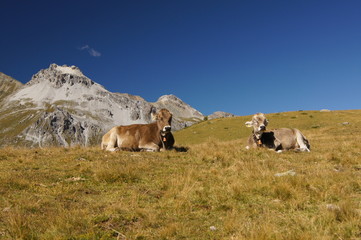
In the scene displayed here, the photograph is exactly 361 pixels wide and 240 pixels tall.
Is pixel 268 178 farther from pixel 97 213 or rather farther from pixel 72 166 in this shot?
pixel 72 166

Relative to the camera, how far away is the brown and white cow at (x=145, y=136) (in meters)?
15.9

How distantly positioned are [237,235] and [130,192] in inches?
147

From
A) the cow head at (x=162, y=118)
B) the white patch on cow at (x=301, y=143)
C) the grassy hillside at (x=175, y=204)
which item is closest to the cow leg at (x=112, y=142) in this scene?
the cow head at (x=162, y=118)

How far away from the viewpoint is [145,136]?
53.2ft

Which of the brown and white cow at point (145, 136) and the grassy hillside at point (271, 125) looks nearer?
the brown and white cow at point (145, 136)

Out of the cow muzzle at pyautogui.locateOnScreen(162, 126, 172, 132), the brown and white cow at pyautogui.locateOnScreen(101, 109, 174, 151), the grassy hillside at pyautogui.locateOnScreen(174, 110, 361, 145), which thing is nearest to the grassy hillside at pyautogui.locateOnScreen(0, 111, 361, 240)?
the cow muzzle at pyautogui.locateOnScreen(162, 126, 172, 132)

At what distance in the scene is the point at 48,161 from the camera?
12195 millimetres

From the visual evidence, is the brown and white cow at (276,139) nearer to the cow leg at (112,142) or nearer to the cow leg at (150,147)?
the cow leg at (150,147)

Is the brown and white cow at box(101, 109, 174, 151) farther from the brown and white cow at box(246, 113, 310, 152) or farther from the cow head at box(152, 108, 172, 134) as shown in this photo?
the brown and white cow at box(246, 113, 310, 152)

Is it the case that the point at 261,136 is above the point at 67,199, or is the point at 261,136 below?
above

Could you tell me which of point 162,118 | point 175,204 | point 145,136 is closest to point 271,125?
point 162,118

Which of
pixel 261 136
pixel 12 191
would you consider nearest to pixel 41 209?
pixel 12 191

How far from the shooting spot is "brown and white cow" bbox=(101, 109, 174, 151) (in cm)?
1588

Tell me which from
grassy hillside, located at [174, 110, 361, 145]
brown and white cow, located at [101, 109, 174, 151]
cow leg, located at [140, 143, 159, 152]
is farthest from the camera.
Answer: grassy hillside, located at [174, 110, 361, 145]
